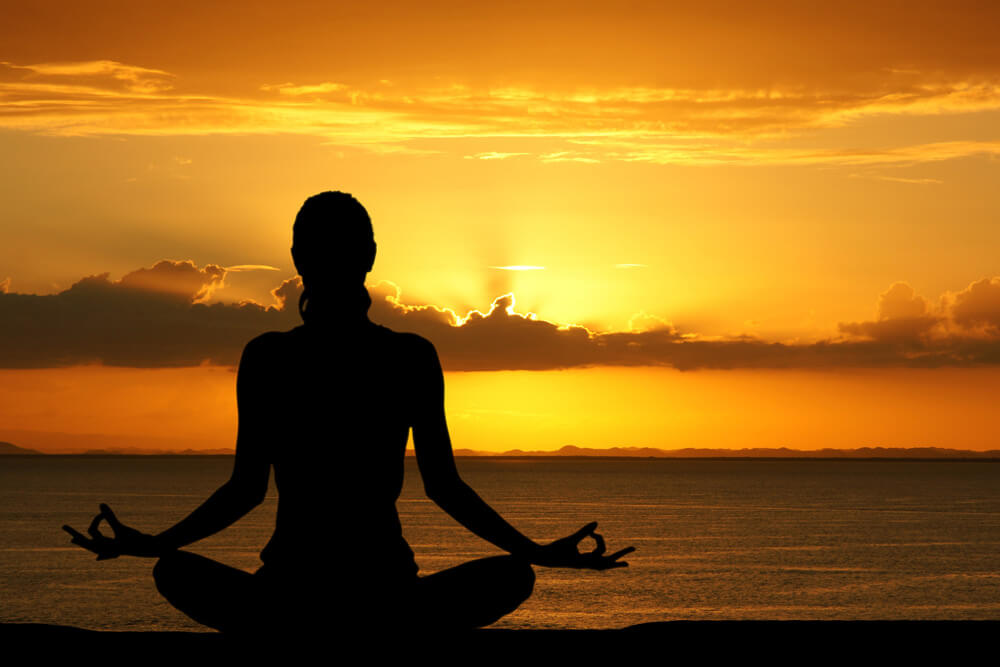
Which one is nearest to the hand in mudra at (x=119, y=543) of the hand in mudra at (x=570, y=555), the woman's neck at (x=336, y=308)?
the woman's neck at (x=336, y=308)

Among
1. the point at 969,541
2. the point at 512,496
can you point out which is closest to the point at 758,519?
the point at 969,541

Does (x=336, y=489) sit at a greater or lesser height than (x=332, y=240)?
lesser

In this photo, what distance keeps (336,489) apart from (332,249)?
3.05 feet

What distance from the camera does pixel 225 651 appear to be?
4.47 m

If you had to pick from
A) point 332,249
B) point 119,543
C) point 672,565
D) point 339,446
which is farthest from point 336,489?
point 672,565

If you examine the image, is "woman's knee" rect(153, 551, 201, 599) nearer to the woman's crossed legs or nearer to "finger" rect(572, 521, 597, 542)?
the woman's crossed legs

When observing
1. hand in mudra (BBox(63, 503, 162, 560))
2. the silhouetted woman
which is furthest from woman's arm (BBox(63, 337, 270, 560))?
hand in mudra (BBox(63, 503, 162, 560))

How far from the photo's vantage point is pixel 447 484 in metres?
4.91

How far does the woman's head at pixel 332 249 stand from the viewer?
4.58m

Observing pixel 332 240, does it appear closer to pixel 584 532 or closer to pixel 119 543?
pixel 119 543

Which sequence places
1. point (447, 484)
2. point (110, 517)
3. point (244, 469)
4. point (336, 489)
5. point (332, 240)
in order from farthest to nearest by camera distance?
point (447, 484), point (244, 469), point (332, 240), point (336, 489), point (110, 517)

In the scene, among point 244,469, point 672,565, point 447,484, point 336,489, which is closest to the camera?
point 336,489

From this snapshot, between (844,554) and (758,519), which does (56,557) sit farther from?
(758,519)

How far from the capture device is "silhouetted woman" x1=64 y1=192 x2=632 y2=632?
4.39 m
